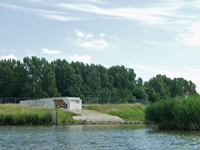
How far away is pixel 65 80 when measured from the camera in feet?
334

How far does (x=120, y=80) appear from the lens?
416ft

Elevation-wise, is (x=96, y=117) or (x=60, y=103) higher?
(x=60, y=103)

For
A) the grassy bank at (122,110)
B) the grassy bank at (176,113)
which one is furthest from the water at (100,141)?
the grassy bank at (122,110)

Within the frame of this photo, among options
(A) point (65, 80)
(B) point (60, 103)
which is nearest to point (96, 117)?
(B) point (60, 103)

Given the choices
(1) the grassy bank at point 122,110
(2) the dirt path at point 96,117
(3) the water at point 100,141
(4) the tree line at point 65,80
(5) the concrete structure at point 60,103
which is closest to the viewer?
(3) the water at point 100,141

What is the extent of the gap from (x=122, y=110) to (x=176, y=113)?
37.3 meters

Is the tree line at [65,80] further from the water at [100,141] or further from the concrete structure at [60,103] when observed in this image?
the water at [100,141]

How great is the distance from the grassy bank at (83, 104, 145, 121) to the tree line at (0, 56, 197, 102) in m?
14.0

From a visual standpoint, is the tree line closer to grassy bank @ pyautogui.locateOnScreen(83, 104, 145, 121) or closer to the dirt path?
grassy bank @ pyautogui.locateOnScreen(83, 104, 145, 121)

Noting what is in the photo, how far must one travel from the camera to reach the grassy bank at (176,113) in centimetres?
2994

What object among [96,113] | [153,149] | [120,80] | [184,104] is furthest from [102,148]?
[120,80]

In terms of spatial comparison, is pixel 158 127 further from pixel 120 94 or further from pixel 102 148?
pixel 120 94

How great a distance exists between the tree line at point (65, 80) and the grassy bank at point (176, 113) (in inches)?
1604

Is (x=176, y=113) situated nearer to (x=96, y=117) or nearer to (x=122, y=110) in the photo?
(x=96, y=117)
